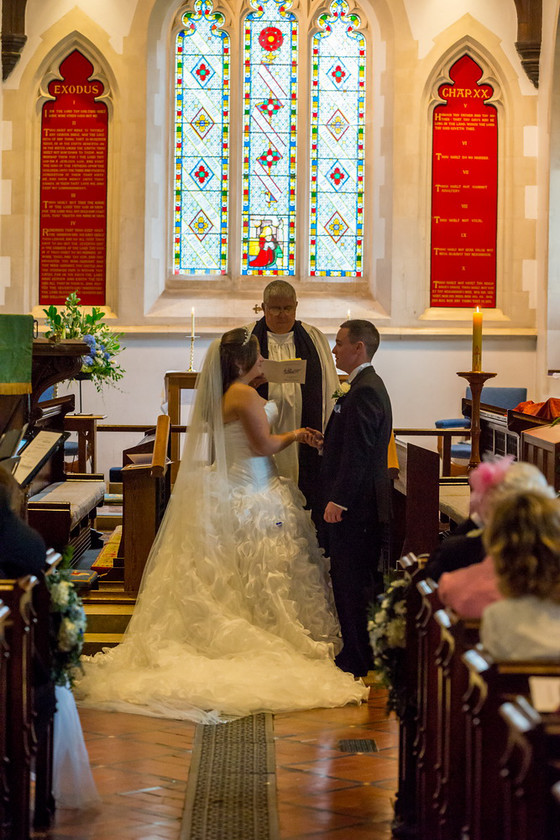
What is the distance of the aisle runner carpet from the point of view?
2.88 m

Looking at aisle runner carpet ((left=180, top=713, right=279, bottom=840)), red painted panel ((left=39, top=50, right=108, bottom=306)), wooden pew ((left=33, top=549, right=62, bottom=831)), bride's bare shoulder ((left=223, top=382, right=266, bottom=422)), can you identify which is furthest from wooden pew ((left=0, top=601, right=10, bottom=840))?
red painted panel ((left=39, top=50, right=108, bottom=306))

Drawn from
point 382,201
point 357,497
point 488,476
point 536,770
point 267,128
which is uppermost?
point 267,128

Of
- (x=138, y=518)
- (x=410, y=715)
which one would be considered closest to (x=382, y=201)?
(x=138, y=518)

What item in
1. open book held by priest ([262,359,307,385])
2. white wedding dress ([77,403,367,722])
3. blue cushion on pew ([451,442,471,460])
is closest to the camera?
white wedding dress ([77,403,367,722])

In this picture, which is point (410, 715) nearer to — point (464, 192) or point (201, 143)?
point (464, 192)

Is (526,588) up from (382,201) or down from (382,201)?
down

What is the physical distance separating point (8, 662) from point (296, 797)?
1.03 metres

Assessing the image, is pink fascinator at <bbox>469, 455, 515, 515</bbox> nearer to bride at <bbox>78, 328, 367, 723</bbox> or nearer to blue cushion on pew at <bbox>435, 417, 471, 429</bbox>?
bride at <bbox>78, 328, 367, 723</bbox>

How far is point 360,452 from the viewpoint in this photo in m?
4.46

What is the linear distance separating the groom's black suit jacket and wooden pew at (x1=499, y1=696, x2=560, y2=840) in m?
2.71

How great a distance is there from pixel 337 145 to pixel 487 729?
9.00 meters

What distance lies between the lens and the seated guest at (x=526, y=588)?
2029mm

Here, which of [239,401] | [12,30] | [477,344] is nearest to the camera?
[239,401]

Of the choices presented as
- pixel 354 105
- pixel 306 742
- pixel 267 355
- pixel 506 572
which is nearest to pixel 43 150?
pixel 354 105
